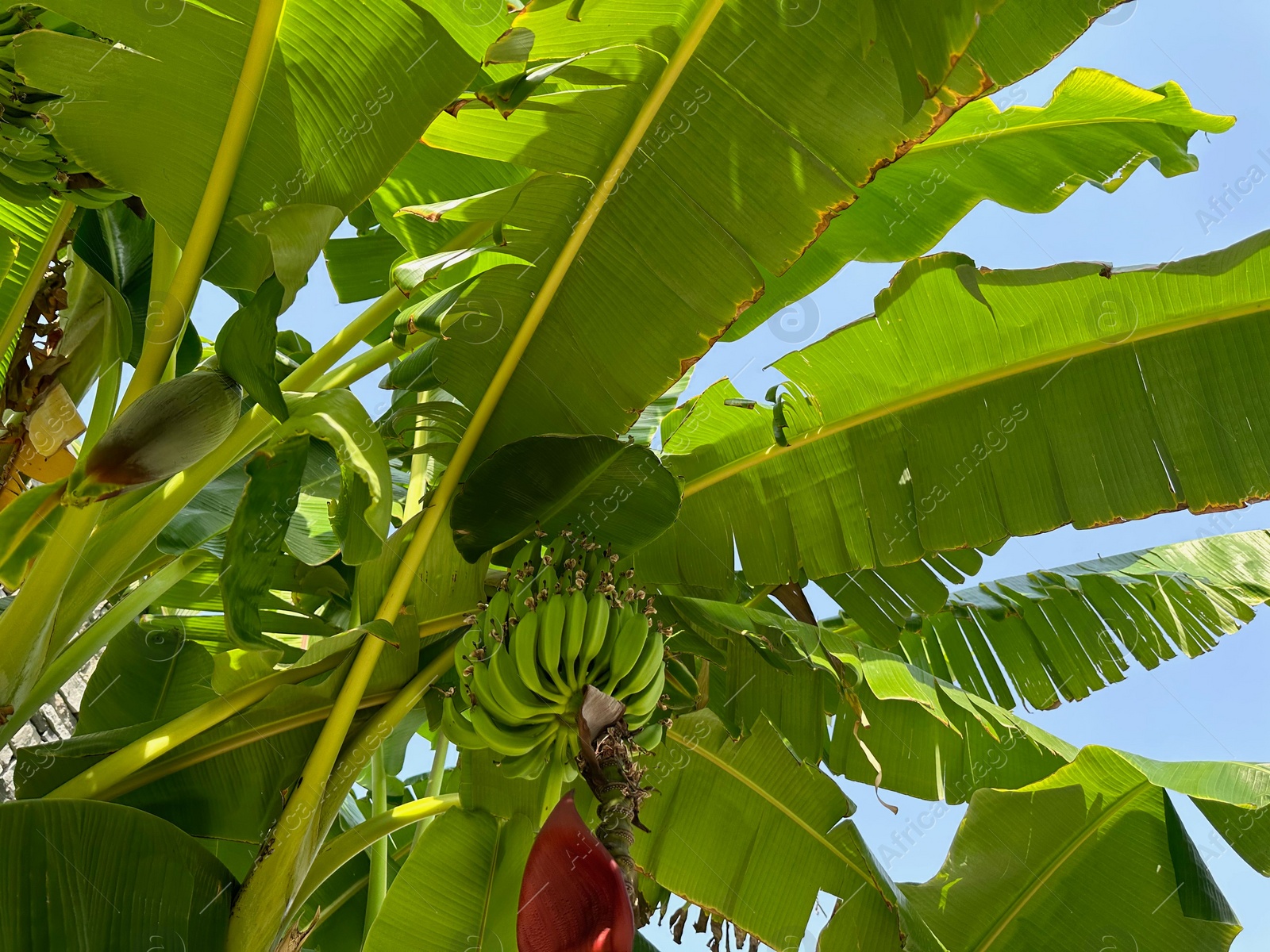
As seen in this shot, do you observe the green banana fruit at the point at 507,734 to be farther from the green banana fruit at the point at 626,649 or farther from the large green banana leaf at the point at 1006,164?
the large green banana leaf at the point at 1006,164

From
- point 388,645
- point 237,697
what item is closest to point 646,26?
→ point 388,645

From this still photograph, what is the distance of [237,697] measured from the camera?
4.94ft

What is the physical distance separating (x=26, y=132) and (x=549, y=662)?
1.19m

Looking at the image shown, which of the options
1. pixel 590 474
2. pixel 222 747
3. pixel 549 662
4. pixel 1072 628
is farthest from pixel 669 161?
pixel 1072 628

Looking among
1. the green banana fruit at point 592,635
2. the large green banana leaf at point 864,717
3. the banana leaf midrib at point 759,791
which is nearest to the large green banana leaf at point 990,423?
the large green banana leaf at point 864,717

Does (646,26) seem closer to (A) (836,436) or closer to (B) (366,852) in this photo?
(A) (836,436)

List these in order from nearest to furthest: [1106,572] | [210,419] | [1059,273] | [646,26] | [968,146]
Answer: [210,419], [646,26], [1059,273], [968,146], [1106,572]

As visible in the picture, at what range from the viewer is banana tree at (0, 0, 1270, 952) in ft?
4.15

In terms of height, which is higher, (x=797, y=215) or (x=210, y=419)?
(x=797, y=215)

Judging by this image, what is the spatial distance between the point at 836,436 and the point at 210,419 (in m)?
1.15

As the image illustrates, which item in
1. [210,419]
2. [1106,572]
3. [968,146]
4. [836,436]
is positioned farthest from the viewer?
[1106,572]

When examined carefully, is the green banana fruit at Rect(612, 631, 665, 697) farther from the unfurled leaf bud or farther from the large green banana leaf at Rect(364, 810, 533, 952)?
the unfurled leaf bud

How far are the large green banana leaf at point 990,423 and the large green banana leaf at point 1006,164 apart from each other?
0.94 ft

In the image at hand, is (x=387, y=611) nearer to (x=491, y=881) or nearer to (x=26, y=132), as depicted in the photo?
(x=491, y=881)
